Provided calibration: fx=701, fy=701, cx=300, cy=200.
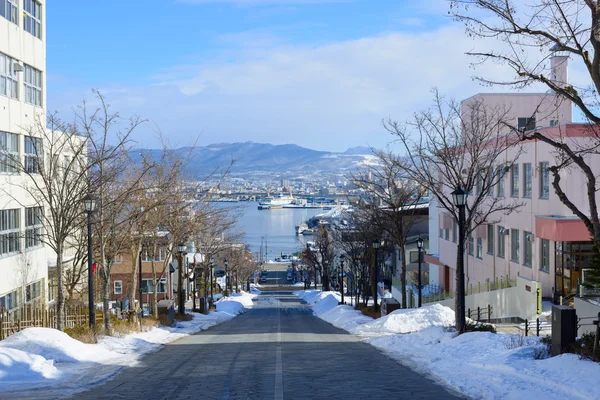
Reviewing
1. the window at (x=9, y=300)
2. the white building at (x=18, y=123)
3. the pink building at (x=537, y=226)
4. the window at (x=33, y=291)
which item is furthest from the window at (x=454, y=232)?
the window at (x=9, y=300)

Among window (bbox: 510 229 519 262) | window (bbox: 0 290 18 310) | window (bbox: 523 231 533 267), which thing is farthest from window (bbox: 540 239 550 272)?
window (bbox: 0 290 18 310)

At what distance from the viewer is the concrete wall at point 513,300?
1109 inches

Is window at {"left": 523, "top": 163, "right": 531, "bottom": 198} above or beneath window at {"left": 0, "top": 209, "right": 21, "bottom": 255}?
above

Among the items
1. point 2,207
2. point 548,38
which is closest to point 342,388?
point 548,38

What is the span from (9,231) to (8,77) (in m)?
5.79

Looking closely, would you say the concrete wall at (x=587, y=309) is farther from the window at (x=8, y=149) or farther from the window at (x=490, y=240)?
the window at (x=490, y=240)

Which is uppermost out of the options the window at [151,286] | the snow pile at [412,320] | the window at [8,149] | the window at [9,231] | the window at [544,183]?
the window at [8,149]

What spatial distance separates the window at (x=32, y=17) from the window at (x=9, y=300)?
34.3ft

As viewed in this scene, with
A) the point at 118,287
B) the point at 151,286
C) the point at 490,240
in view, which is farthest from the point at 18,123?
the point at 151,286

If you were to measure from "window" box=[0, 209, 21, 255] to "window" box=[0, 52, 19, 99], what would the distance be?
4.45 m

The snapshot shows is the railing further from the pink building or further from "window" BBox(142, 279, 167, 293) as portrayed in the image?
"window" BBox(142, 279, 167, 293)

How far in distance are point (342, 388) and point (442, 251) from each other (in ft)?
131

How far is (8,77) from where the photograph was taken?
2583 cm

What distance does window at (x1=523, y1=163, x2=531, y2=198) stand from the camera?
32.8 meters
